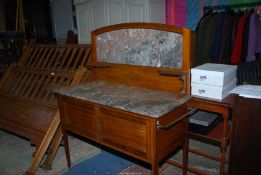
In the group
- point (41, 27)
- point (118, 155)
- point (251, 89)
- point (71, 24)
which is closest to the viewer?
point (251, 89)

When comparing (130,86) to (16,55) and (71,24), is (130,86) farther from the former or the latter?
(71,24)

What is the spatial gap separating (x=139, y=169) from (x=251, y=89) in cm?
123

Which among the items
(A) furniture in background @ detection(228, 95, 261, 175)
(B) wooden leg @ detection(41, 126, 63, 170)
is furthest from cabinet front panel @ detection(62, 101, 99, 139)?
(A) furniture in background @ detection(228, 95, 261, 175)

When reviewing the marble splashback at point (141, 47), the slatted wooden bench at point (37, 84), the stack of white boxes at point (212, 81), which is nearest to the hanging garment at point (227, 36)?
the stack of white boxes at point (212, 81)

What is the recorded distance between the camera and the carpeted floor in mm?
Result: 2258

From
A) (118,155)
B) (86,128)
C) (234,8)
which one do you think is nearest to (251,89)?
(86,128)

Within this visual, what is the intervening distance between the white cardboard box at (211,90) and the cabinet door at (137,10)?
199cm

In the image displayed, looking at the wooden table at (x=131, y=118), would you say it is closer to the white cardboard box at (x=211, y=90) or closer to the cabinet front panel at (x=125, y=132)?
the cabinet front panel at (x=125, y=132)

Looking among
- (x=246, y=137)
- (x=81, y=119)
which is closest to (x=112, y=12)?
(x=81, y=119)

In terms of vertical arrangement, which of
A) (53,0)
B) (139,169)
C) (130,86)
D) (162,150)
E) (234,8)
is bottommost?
(139,169)

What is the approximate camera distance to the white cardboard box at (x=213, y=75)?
1.59 m

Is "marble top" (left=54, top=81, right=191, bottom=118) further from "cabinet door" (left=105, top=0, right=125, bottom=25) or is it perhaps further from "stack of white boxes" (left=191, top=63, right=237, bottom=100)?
"cabinet door" (left=105, top=0, right=125, bottom=25)

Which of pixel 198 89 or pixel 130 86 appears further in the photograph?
pixel 130 86

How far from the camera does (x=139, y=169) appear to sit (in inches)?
90.0
